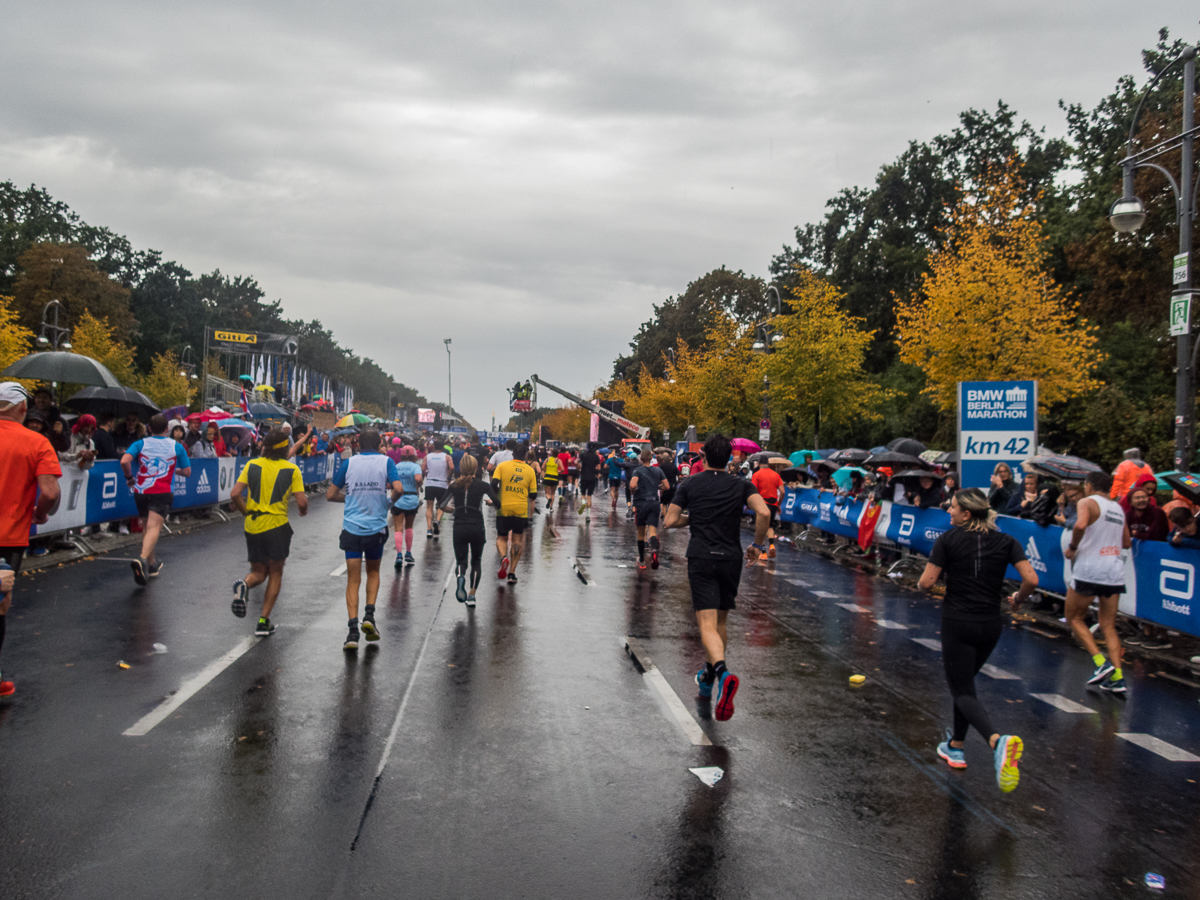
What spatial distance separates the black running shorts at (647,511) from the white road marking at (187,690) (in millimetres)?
7216

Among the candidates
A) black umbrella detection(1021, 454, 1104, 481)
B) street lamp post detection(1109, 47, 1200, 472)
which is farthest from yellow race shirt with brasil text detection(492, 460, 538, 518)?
street lamp post detection(1109, 47, 1200, 472)

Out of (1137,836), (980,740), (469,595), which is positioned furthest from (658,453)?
(1137,836)

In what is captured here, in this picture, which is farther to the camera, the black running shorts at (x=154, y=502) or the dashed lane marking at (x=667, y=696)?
the black running shorts at (x=154, y=502)

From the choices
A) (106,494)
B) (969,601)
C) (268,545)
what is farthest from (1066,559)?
(106,494)

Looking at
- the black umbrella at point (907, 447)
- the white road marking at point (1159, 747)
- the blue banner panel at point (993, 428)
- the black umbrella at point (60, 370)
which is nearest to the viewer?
the white road marking at point (1159, 747)

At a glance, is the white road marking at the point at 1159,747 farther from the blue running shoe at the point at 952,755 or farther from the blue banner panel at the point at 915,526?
the blue banner panel at the point at 915,526

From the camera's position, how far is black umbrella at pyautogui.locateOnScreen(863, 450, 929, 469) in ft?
55.9

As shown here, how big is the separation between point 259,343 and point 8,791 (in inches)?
4057

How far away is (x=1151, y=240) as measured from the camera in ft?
112

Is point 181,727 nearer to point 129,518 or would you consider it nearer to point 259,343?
point 129,518

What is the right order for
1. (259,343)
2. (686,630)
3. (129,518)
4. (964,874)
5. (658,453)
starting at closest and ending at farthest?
1. (964,874)
2. (686,630)
3. (129,518)
4. (658,453)
5. (259,343)

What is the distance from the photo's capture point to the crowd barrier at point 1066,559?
373 inches

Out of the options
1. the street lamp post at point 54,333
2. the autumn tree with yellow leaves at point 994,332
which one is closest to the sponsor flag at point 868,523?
the autumn tree with yellow leaves at point 994,332

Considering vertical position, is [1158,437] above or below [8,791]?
above
